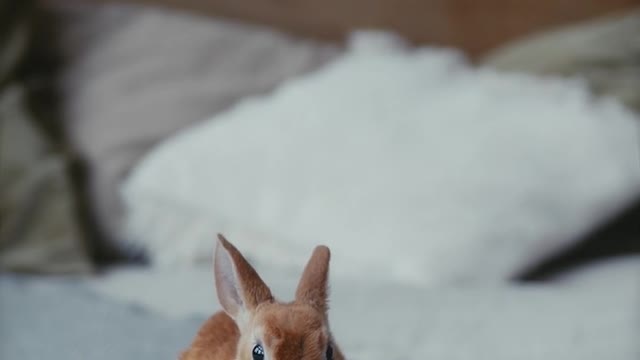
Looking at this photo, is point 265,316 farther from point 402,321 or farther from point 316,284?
point 402,321

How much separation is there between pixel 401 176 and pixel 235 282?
0.54 meters

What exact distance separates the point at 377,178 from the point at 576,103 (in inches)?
8.3

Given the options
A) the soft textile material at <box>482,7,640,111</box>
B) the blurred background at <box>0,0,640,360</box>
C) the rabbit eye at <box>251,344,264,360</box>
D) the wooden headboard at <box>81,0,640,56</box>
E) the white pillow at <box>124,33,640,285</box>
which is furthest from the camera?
the wooden headboard at <box>81,0,640,56</box>

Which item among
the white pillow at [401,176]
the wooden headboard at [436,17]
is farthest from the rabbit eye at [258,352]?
A: the wooden headboard at [436,17]

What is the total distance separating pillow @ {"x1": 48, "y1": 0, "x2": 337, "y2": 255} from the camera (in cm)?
100

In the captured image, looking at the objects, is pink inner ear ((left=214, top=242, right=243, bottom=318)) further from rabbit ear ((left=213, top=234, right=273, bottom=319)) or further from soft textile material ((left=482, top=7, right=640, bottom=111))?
soft textile material ((left=482, top=7, right=640, bottom=111))

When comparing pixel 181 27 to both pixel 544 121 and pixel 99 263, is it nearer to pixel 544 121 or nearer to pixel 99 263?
pixel 99 263

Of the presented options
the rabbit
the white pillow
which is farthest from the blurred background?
the rabbit

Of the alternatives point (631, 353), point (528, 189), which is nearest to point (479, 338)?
point (631, 353)

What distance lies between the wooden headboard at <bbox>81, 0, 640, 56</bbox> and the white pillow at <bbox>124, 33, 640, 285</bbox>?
24cm

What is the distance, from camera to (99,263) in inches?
36.9

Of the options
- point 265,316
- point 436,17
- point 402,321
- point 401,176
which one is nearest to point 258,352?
point 265,316

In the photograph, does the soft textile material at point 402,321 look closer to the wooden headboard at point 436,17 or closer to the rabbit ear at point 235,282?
the rabbit ear at point 235,282

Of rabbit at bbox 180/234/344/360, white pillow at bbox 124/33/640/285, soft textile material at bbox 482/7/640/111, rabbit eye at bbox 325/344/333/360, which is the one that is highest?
soft textile material at bbox 482/7/640/111
